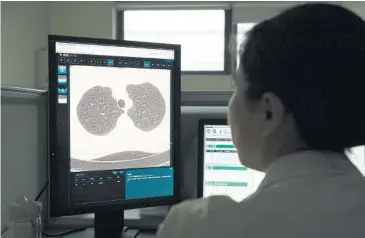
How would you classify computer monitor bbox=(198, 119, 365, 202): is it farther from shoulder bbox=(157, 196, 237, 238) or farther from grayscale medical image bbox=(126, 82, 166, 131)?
shoulder bbox=(157, 196, 237, 238)

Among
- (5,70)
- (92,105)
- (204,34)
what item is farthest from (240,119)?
(204,34)

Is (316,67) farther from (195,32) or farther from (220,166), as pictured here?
(195,32)

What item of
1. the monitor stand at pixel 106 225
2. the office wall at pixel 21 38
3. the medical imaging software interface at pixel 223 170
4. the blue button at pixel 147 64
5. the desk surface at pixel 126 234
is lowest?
the desk surface at pixel 126 234

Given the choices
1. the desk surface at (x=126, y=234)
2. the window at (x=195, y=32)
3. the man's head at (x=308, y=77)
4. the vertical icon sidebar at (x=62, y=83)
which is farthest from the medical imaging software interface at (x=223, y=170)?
the window at (x=195, y=32)

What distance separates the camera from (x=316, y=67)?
1.97ft

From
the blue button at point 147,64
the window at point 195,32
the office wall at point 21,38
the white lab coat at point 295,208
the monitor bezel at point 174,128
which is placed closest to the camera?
the white lab coat at point 295,208

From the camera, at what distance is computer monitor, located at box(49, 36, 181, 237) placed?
119 centimetres

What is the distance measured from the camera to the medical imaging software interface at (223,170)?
132cm

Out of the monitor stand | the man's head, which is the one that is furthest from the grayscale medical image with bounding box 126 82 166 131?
the man's head

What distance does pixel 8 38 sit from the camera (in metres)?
3.83

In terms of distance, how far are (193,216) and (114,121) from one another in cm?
66

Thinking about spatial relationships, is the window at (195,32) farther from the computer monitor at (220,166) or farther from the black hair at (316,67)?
the black hair at (316,67)

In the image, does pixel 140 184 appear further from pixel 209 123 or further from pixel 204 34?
pixel 204 34

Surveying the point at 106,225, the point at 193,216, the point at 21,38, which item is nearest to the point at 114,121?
the point at 106,225
